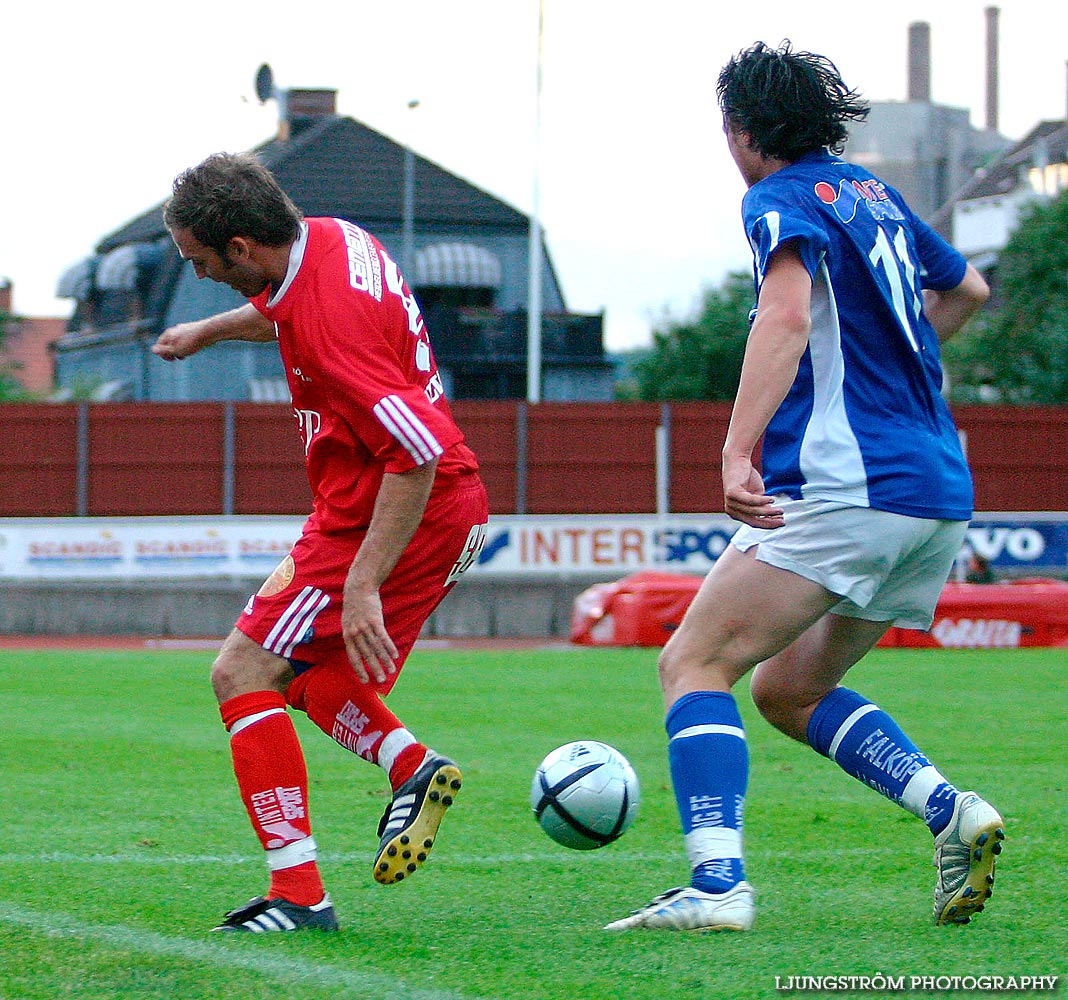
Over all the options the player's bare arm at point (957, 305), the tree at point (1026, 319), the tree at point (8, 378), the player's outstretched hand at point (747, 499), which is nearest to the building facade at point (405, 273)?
the tree at point (8, 378)

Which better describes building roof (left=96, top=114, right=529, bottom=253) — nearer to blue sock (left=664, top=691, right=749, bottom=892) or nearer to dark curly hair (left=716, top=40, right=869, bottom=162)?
dark curly hair (left=716, top=40, right=869, bottom=162)

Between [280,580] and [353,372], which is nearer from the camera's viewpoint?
[353,372]

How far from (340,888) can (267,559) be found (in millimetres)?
16774

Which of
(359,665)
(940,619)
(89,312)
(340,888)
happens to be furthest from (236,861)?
(89,312)

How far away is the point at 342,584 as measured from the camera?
3.83 metres

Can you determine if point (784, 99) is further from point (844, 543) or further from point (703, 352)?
point (703, 352)

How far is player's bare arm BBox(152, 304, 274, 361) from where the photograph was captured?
436 cm

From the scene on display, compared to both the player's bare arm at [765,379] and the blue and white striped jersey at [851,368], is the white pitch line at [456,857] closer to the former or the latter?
the blue and white striped jersey at [851,368]

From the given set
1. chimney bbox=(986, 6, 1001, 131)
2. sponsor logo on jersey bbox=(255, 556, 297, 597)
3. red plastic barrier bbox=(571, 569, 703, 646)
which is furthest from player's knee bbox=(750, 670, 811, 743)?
chimney bbox=(986, 6, 1001, 131)

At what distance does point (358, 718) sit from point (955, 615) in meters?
13.5

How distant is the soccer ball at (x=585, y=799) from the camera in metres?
4.21

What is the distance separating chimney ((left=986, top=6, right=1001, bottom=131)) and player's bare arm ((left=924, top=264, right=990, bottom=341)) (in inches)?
3123

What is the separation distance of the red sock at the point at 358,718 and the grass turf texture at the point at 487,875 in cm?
39

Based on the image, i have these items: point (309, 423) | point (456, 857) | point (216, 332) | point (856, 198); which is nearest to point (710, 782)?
point (309, 423)
